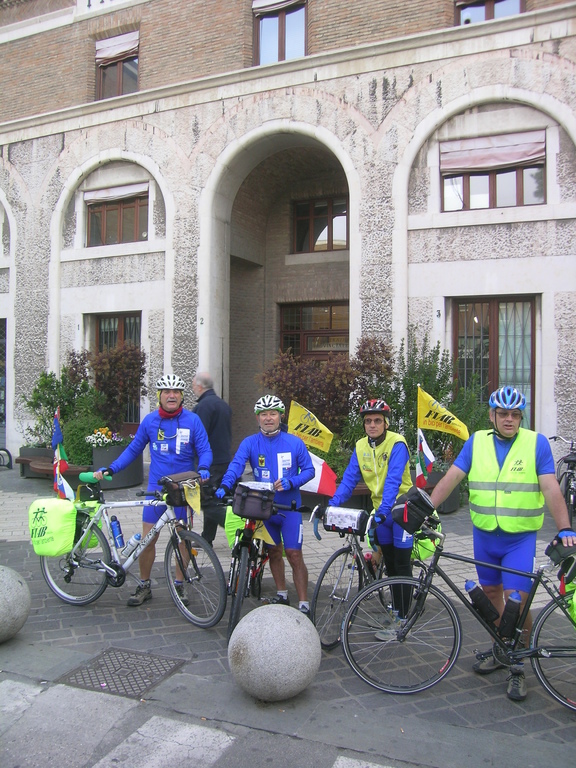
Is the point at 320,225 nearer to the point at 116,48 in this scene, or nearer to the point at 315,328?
the point at 315,328

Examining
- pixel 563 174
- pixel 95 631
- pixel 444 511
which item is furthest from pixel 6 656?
pixel 563 174

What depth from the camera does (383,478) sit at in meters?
5.07

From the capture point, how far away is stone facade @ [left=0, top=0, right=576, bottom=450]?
11008mm

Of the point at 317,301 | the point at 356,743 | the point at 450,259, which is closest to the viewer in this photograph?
the point at 356,743

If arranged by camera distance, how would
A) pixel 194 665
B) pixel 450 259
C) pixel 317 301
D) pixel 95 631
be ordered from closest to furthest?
1. pixel 194 665
2. pixel 95 631
3. pixel 450 259
4. pixel 317 301

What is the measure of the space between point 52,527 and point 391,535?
295 centimetres

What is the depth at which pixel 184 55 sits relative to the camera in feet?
44.7

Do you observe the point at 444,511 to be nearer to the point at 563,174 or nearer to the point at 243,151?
the point at 563,174

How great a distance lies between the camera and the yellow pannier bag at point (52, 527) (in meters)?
5.54

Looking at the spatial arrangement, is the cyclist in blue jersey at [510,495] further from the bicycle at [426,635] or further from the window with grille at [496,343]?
the window with grille at [496,343]

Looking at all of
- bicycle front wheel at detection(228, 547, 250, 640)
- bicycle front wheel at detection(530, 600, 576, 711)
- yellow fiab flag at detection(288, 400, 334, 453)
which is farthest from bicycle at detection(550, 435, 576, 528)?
bicycle front wheel at detection(228, 547, 250, 640)

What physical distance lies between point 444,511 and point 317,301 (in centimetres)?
753

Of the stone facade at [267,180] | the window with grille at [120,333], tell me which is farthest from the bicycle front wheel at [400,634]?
the window with grille at [120,333]

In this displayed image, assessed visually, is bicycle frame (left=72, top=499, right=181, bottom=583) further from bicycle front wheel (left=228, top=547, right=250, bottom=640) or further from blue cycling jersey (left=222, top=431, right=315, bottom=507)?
bicycle front wheel (left=228, top=547, right=250, bottom=640)
